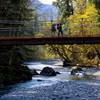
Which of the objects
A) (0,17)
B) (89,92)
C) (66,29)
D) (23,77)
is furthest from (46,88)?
(66,29)

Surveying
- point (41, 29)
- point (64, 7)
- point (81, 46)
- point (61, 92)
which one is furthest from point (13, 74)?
point (64, 7)

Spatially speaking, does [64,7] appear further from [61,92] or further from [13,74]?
[61,92]

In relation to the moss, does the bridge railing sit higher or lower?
higher

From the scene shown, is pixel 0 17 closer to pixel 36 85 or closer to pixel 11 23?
pixel 11 23

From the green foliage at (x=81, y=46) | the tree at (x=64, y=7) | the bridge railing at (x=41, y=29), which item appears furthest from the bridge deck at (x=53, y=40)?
the tree at (x=64, y=7)

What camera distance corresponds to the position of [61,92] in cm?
3647

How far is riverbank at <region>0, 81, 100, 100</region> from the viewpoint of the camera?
33438 mm

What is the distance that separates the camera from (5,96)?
3488 centimetres

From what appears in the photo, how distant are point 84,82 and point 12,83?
26.5ft

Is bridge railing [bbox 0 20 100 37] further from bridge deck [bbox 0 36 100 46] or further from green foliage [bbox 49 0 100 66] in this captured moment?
bridge deck [bbox 0 36 100 46]

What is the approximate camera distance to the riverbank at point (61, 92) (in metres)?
33.4

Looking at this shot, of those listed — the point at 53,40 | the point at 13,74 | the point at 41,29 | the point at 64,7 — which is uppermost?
the point at 64,7

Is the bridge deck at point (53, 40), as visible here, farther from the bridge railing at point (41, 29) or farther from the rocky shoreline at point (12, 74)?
the bridge railing at point (41, 29)

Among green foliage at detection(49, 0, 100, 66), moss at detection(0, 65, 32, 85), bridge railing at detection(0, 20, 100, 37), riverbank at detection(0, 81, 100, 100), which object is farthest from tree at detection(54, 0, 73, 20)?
riverbank at detection(0, 81, 100, 100)
